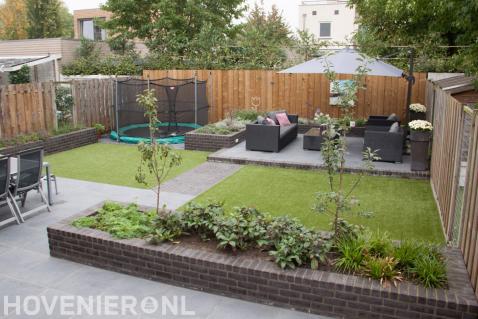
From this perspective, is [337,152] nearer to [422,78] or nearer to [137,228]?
[137,228]

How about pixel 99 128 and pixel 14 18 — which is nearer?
pixel 99 128

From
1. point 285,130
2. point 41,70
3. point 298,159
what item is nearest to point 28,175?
point 298,159

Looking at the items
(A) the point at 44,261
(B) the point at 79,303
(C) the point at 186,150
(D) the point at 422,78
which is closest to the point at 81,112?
(C) the point at 186,150

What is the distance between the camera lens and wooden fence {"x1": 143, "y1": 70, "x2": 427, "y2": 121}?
12.7m

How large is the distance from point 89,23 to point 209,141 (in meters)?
24.2

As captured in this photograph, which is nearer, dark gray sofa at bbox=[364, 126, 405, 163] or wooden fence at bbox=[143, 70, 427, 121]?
dark gray sofa at bbox=[364, 126, 405, 163]

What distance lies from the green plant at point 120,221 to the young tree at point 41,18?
30245 millimetres

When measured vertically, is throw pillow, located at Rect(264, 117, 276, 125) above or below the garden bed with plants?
above

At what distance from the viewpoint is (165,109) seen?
1337 centimetres

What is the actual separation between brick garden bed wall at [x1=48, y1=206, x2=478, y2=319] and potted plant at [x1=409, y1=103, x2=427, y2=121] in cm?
699

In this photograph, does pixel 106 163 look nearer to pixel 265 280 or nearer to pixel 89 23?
pixel 265 280

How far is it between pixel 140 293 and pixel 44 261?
1.44m

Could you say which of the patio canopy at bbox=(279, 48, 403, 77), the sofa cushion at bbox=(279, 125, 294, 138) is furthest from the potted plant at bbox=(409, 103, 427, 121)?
the sofa cushion at bbox=(279, 125, 294, 138)

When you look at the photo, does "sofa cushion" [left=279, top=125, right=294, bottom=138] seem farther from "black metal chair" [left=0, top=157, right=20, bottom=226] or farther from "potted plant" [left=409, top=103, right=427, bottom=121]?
"black metal chair" [left=0, top=157, right=20, bottom=226]
